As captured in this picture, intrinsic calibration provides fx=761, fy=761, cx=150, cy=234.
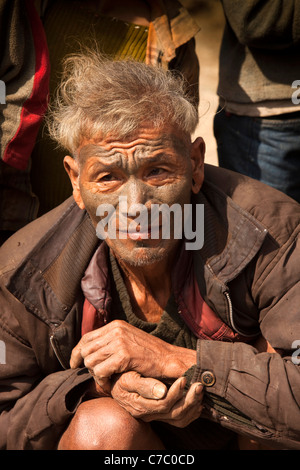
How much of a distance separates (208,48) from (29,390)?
4.27 meters

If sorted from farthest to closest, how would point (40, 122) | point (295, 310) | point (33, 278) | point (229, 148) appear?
point (229, 148), point (40, 122), point (33, 278), point (295, 310)

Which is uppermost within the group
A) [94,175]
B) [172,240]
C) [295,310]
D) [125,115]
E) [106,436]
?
[125,115]

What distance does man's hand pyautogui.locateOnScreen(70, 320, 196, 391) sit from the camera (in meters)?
3.03

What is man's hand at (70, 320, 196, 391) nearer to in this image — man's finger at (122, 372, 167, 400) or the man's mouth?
man's finger at (122, 372, 167, 400)

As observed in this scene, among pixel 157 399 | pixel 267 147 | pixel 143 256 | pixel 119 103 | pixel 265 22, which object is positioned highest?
pixel 265 22

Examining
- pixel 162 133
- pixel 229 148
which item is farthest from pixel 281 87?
pixel 162 133

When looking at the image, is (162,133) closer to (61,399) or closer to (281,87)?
(281,87)

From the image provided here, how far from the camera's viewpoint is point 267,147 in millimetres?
3828

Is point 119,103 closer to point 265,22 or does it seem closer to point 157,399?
point 265,22

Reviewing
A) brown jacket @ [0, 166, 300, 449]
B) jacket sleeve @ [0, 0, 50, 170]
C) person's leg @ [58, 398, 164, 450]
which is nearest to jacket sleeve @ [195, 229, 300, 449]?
brown jacket @ [0, 166, 300, 449]

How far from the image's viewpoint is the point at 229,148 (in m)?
4.02

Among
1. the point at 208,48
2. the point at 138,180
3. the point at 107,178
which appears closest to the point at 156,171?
the point at 138,180

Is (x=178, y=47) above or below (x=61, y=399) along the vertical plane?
above

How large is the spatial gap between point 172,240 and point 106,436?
84 centimetres
